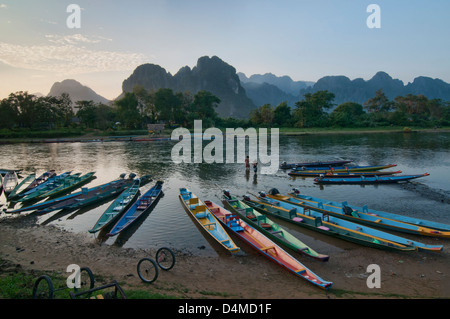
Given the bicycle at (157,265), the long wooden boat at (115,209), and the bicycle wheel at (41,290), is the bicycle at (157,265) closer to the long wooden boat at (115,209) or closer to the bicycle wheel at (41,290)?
the bicycle wheel at (41,290)

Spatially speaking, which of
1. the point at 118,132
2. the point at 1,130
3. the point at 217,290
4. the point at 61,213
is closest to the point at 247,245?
the point at 217,290

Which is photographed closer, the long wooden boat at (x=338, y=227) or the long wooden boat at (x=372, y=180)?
the long wooden boat at (x=338, y=227)

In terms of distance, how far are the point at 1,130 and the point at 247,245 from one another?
90.2 metres

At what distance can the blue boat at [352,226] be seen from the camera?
10677mm

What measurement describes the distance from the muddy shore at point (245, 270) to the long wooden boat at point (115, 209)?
79 cm

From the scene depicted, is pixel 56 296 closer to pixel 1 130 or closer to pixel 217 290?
pixel 217 290

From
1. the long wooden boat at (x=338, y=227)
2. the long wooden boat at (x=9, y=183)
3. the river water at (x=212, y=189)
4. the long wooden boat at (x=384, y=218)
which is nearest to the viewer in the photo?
the long wooden boat at (x=338, y=227)

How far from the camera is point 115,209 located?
15422mm

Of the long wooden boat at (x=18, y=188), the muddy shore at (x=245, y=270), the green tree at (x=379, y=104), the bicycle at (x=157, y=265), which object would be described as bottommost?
the muddy shore at (x=245, y=270)

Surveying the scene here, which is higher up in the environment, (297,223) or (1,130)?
(1,130)

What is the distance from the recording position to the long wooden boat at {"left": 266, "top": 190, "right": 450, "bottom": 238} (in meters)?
12.1

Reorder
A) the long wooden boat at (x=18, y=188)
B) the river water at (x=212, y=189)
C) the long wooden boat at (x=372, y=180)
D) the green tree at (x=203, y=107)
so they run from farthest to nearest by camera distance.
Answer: the green tree at (x=203, y=107) → the long wooden boat at (x=372, y=180) → the long wooden boat at (x=18, y=188) → the river water at (x=212, y=189)

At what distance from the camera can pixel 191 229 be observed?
556 inches

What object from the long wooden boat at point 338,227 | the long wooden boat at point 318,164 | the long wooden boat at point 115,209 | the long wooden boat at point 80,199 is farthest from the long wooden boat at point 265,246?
the long wooden boat at point 318,164
